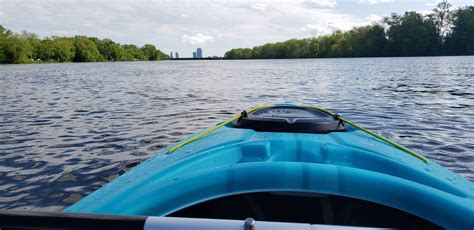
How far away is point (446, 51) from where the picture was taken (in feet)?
327

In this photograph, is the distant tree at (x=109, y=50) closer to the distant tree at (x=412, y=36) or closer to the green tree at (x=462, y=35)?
the distant tree at (x=412, y=36)

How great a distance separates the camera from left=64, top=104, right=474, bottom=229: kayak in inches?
91.2

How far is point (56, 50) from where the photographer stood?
108 meters

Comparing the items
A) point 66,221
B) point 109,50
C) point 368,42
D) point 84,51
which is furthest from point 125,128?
point 109,50

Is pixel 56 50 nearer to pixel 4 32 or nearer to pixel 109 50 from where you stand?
pixel 4 32

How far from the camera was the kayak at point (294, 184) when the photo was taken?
2.32m

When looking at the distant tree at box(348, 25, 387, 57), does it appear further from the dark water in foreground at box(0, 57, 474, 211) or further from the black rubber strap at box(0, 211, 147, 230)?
the black rubber strap at box(0, 211, 147, 230)

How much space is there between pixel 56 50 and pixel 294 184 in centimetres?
11920

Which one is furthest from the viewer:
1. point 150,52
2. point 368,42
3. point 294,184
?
point 150,52

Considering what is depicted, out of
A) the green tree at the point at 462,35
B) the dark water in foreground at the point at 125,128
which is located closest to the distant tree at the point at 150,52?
the green tree at the point at 462,35

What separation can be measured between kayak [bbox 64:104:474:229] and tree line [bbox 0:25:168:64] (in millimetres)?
99171

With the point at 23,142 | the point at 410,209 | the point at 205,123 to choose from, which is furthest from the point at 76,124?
the point at 410,209

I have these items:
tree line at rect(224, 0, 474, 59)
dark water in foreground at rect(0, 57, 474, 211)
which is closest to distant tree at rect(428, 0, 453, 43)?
tree line at rect(224, 0, 474, 59)

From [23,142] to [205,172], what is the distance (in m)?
7.21
